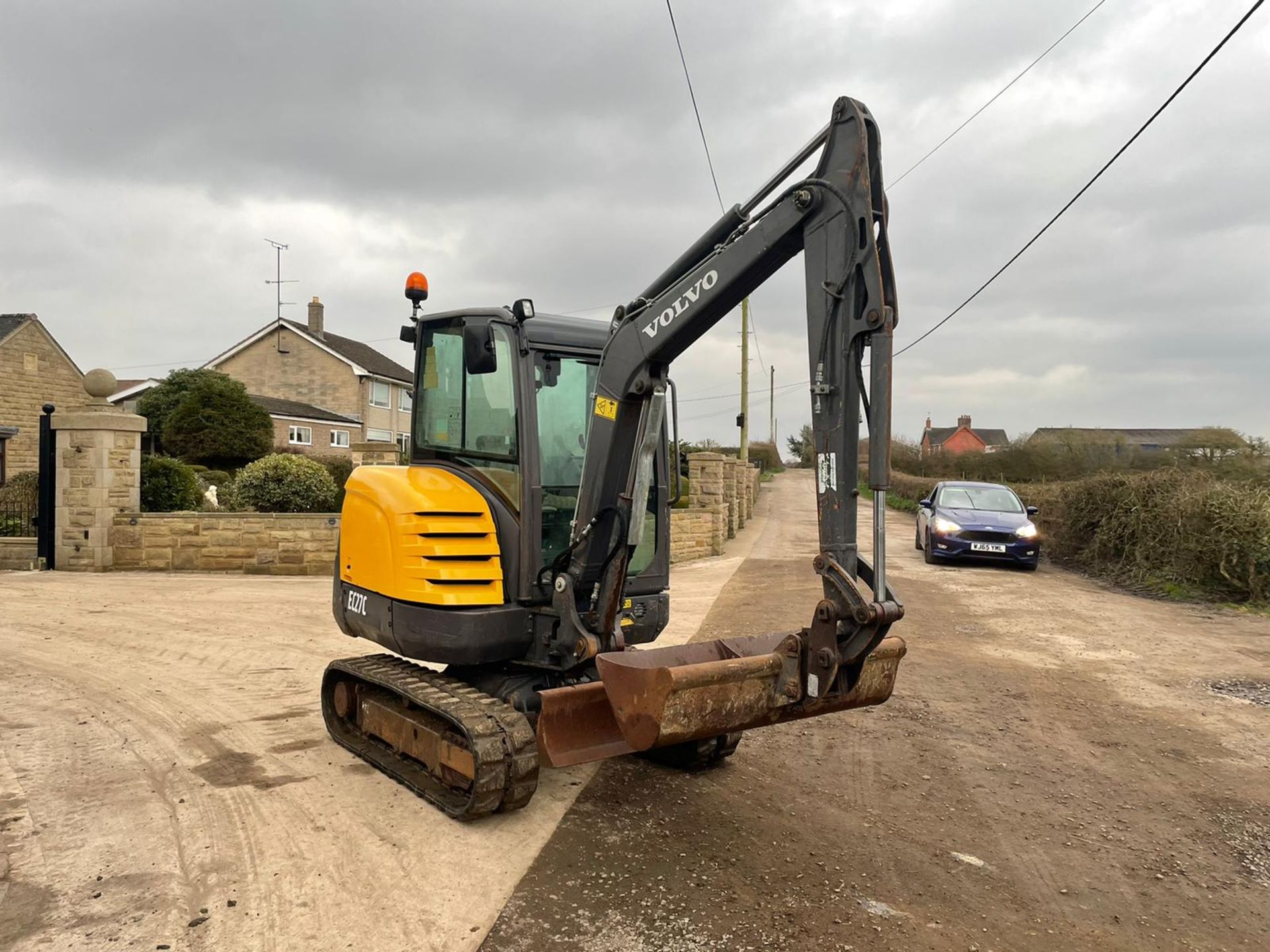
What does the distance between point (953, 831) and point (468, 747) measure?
7.77ft

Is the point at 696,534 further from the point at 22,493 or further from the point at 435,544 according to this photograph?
the point at 435,544

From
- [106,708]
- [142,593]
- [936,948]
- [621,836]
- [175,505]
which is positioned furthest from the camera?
[175,505]

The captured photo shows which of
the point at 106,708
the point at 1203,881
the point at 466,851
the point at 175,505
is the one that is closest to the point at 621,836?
the point at 466,851

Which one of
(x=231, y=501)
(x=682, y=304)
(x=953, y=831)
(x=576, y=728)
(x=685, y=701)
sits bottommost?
(x=953, y=831)

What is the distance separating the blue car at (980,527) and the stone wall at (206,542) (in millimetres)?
9994

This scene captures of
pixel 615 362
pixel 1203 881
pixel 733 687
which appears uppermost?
pixel 615 362

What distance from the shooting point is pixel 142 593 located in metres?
10.8

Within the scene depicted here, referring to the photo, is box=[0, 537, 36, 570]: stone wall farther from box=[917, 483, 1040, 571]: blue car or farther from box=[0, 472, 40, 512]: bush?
box=[917, 483, 1040, 571]: blue car

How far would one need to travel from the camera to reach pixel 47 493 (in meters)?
12.7

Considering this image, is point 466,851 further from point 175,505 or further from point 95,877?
point 175,505

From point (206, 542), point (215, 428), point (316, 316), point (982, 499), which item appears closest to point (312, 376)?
point (316, 316)

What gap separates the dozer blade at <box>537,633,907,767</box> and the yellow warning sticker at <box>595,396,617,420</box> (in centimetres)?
113

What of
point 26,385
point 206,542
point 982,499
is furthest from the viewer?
point 26,385

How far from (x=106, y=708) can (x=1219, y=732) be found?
7609 mm
